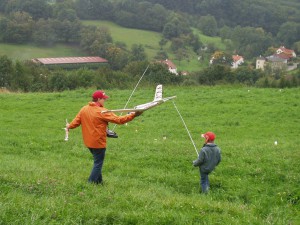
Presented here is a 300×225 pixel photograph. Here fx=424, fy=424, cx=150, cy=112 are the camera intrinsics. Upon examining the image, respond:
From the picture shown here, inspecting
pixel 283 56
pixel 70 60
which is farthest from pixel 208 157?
pixel 283 56

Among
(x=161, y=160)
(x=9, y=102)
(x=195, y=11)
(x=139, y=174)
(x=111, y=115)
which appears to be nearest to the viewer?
(x=111, y=115)

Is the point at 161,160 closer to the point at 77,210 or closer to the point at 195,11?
the point at 77,210

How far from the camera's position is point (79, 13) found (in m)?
133

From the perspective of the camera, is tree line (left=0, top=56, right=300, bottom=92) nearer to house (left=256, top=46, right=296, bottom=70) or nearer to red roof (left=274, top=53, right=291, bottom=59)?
house (left=256, top=46, right=296, bottom=70)

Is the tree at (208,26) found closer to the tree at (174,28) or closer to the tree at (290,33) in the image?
the tree at (174,28)

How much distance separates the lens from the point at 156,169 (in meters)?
13.6

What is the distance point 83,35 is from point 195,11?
85.0 metres

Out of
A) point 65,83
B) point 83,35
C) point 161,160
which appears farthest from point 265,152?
point 83,35

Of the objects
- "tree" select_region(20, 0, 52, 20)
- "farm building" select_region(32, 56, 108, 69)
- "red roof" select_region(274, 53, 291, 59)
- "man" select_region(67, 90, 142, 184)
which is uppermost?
"man" select_region(67, 90, 142, 184)

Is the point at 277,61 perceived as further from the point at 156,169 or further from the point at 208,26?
the point at 156,169

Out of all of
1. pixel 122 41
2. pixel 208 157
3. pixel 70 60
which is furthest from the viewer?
pixel 122 41

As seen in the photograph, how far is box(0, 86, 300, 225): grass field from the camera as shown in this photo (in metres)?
8.18

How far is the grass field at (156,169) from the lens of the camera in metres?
8.18

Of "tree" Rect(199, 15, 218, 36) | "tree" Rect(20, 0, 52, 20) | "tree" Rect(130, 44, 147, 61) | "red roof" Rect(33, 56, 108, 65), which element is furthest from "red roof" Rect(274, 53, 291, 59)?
"tree" Rect(20, 0, 52, 20)
